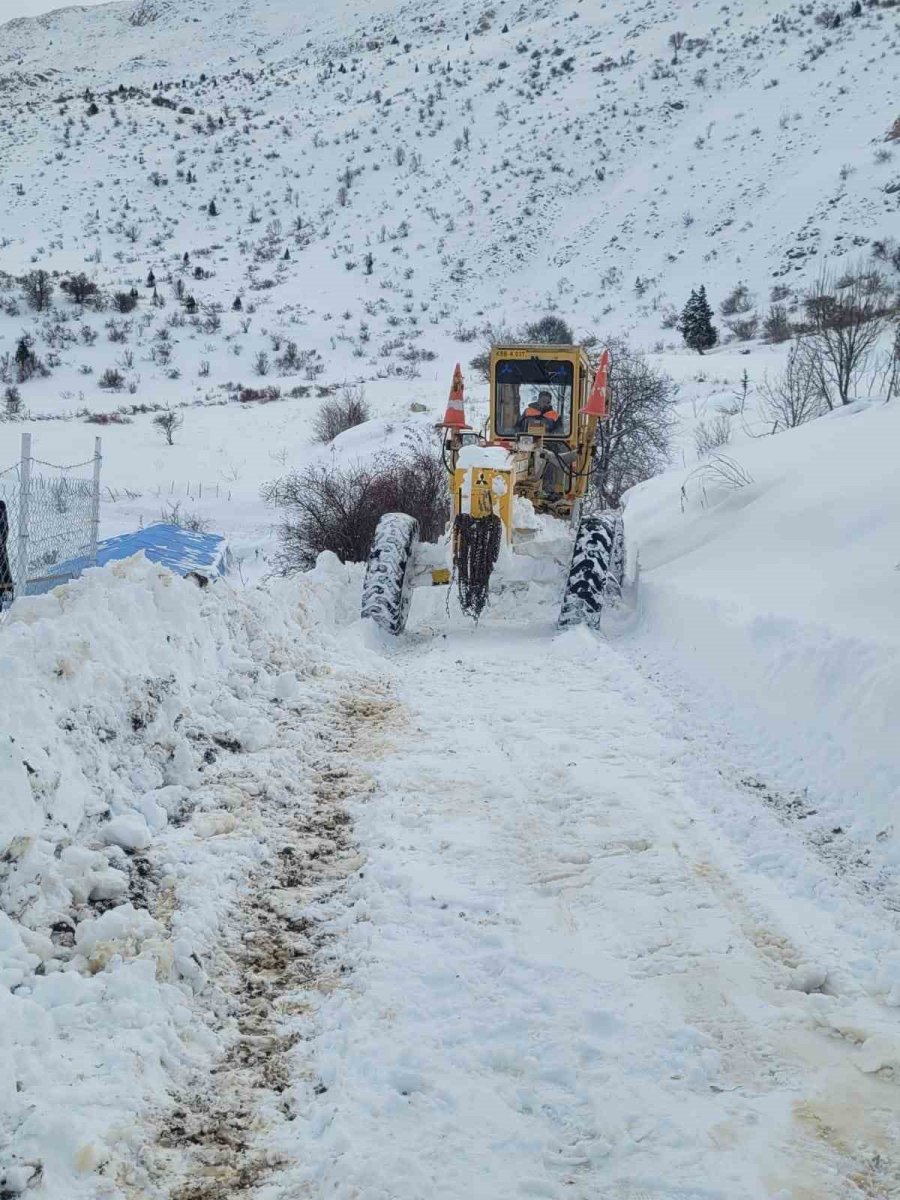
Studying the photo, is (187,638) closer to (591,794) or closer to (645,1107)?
(591,794)

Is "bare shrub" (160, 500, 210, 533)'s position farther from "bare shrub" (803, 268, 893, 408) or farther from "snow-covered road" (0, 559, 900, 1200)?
"snow-covered road" (0, 559, 900, 1200)

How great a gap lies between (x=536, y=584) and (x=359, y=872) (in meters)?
5.58

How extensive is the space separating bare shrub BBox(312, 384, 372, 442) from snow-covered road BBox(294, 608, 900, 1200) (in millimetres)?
21085

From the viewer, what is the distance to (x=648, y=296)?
36.4m

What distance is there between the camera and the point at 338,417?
25.3m

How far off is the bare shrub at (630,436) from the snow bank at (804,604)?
254 inches

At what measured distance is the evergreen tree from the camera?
99.1 ft

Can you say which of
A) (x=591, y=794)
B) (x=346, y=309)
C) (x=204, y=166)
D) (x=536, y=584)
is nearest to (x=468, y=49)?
(x=204, y=166)

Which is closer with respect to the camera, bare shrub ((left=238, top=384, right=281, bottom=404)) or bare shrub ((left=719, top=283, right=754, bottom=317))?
bare shrub ((left=238, top=384, right=281, bottom=404))

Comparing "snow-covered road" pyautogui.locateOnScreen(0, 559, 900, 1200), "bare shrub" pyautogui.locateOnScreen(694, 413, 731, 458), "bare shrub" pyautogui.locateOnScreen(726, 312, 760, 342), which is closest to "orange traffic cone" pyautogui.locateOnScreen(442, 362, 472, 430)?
"snow-covered road" pyautogui.locateOnScreen(0, 559, 900, 1200)

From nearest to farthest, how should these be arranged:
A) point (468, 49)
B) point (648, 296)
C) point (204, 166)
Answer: point (648, 296) < point (204, 166) < point (468, 49)

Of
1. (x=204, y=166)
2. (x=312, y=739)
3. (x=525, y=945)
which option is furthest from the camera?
(x=204, y=166)

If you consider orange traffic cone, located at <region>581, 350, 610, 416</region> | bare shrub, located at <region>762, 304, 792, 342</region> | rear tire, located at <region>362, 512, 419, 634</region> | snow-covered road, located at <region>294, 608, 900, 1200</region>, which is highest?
bare shrub, located at <region>762, 304, 792, 342</region>

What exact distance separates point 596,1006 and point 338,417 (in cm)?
2376
